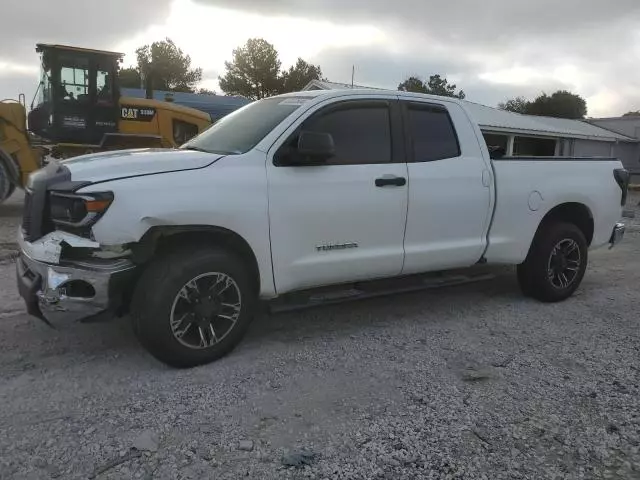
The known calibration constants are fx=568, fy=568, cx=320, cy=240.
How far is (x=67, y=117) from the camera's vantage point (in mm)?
12188

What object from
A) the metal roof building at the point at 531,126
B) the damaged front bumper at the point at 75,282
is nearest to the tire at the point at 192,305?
the damaged front bumper at the point at 75,282

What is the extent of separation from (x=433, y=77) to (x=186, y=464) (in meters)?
66.4

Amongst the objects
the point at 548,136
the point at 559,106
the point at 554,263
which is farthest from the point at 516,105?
the point at 554,263

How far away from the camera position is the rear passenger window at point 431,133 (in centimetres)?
485

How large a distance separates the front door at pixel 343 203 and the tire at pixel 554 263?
1.72 metres

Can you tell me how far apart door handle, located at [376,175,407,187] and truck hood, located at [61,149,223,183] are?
4.16 ft

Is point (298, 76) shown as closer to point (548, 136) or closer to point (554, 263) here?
point (548, 136)

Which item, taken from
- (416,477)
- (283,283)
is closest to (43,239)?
(283,283)

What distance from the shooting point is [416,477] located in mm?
2738

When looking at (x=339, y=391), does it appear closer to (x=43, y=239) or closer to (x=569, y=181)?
(x=43, y=239)

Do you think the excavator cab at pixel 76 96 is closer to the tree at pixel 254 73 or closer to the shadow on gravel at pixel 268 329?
the shadow on gravel at pixel 268 329

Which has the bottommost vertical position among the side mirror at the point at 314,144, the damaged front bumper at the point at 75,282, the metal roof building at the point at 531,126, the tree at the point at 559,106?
the damaged front bumper at the point at 75,282

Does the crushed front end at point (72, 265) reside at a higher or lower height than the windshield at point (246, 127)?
lower

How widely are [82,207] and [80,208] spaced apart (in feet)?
0.06
